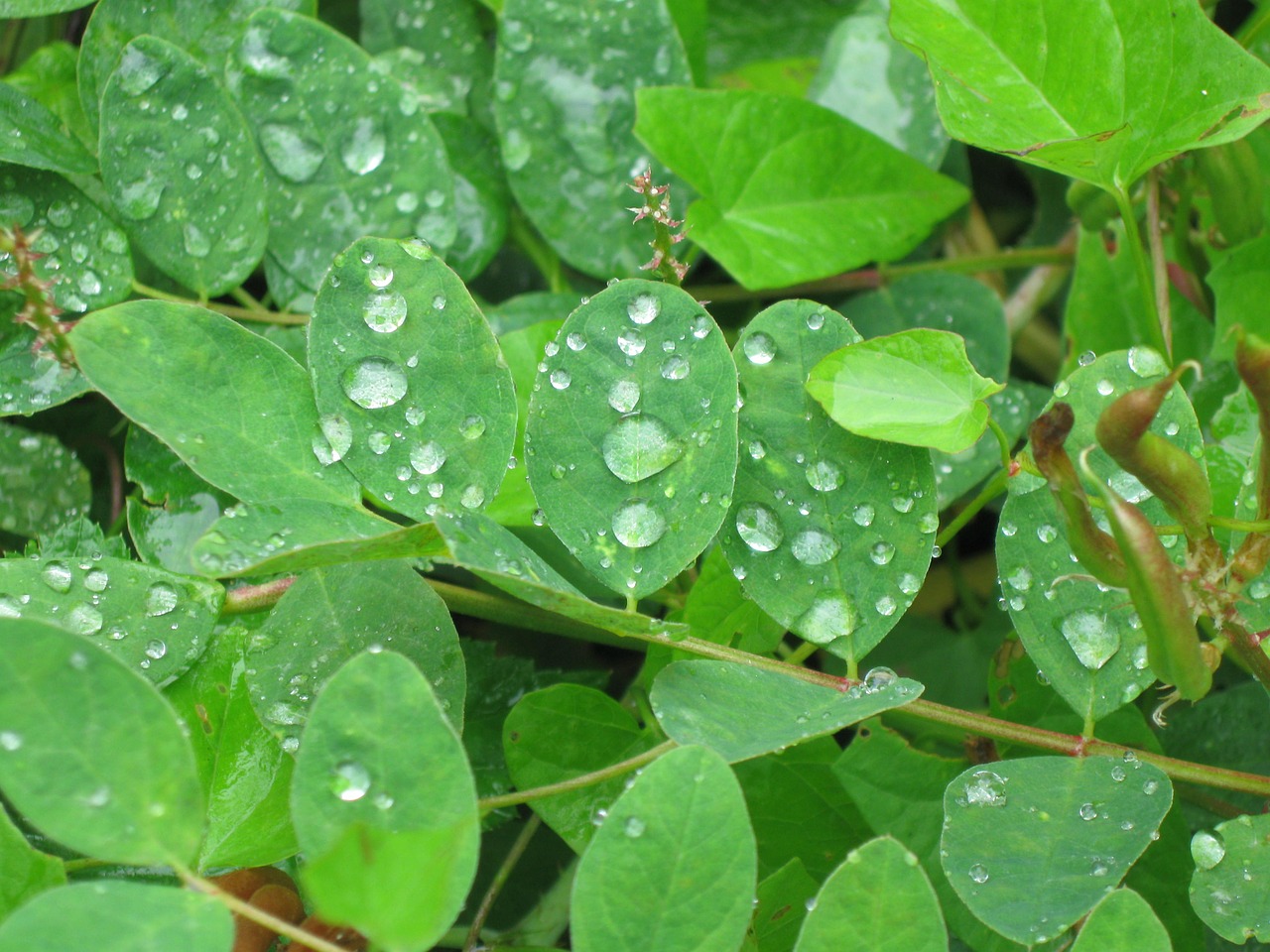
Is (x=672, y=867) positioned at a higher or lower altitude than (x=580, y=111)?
lower

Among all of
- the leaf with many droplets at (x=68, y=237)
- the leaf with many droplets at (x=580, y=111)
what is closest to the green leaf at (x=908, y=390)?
the leaf with many droplets at (x=580, y=111)

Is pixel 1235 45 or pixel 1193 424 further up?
pixel 1235 45

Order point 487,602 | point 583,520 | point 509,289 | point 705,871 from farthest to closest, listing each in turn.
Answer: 1. point 509,289
2. point 487,602
3. point 583,520
4. point 705,871

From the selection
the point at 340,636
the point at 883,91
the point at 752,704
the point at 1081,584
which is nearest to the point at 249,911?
the point at 340,636

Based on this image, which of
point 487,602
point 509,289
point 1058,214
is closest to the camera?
point 487,602

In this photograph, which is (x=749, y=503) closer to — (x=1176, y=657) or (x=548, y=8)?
(x=1176, y=657)

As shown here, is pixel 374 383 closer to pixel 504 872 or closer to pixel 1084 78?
pixel 504 872

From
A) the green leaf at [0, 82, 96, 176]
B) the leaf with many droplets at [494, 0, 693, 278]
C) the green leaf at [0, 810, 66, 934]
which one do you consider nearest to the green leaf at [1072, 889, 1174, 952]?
the green leaf at [0, 810, 66, 934]

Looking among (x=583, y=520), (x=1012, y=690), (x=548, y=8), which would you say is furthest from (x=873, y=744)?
(x=548, y=8)
